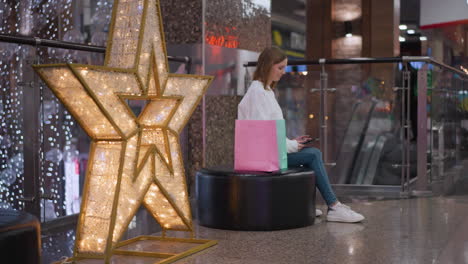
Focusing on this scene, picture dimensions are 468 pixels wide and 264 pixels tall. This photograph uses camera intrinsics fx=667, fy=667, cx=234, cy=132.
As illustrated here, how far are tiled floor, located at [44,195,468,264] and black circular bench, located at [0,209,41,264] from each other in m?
1.12

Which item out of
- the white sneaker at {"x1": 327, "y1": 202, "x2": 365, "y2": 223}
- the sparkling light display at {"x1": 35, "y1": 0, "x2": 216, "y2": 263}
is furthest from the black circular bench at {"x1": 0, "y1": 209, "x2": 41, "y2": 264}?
the white sneaker at {"x1": 327, "y1": 202, "x2": 365, "y2": 223}

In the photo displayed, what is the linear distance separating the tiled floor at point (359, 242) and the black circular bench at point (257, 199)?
0.23 ft

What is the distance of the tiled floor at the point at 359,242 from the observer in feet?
12.0

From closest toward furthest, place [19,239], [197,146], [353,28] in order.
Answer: [19,239] < [197,146] < [353,28]

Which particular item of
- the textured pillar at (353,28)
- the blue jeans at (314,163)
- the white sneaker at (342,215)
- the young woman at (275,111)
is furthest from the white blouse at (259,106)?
the textured pillar at (353,28)

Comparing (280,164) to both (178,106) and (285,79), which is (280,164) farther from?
(285,79)

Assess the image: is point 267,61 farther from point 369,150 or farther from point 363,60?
point 369,150

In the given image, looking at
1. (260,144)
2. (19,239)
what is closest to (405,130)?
(260,144)

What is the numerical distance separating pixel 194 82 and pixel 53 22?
276 cm

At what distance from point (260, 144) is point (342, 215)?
86cm

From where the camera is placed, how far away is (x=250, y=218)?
4.43 meters

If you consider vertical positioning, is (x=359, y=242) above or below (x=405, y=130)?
below

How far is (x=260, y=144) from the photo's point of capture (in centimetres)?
445

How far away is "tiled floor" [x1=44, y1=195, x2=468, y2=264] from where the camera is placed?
3.64 metres
